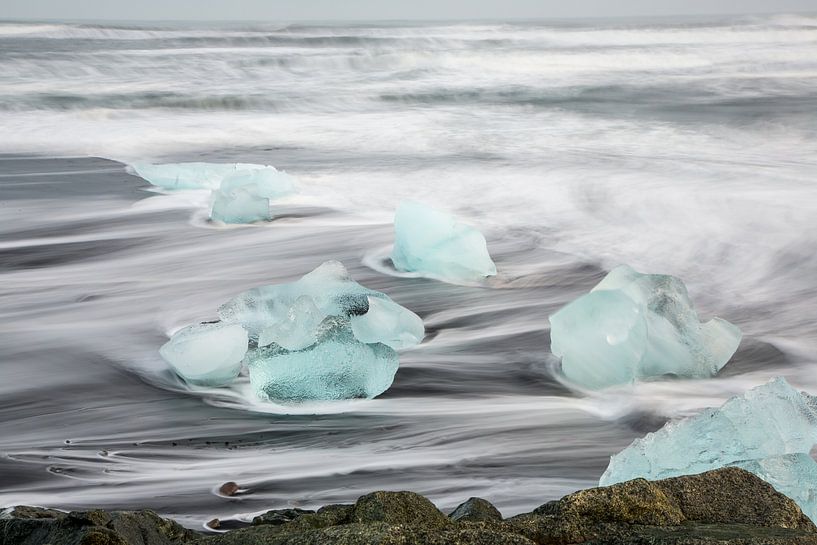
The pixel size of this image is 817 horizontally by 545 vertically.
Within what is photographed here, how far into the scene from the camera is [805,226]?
20.1 ft

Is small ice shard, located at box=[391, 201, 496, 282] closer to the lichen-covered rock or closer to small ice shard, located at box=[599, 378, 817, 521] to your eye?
small ice shard, located at box=[599, 378, 817, 521]

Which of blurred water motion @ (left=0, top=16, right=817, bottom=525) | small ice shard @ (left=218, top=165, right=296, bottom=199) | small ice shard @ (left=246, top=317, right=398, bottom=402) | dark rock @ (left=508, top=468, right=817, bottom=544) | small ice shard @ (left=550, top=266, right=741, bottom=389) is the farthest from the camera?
small ice shard @ (left=218, top=165, right=296, bottom=199)

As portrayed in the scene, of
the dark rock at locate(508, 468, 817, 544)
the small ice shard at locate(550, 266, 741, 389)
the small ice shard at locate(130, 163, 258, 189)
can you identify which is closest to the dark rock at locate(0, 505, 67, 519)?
the dark rock at locate(508, 468, 817, 544)

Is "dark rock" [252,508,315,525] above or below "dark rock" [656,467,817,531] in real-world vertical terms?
below

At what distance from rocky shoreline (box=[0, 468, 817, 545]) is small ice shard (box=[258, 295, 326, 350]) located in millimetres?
1321

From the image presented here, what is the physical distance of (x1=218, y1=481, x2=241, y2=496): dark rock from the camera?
258 cm

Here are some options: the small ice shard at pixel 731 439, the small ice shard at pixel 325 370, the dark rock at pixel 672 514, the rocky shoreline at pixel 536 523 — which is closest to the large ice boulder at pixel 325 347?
the small ice shard at pixel 325 370

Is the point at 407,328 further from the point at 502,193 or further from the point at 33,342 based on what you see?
the point at 502,193

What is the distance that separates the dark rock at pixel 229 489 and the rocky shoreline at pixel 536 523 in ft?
2.06

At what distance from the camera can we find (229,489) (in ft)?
8.54

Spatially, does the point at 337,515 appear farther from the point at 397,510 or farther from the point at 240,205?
the point at 240,205

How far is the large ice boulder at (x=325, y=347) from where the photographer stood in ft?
10.4

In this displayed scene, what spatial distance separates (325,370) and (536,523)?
5.41ft

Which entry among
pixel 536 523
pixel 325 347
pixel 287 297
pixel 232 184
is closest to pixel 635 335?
pixel 325 347
